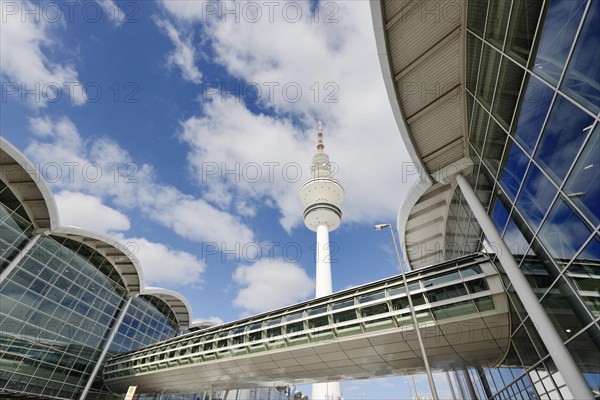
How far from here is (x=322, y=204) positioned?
57500 mm

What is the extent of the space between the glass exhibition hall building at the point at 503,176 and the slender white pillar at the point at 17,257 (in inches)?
3.3

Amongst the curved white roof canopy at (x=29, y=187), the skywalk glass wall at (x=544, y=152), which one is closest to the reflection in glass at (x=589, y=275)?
the skywalk glass wall at (x=544, y=152)

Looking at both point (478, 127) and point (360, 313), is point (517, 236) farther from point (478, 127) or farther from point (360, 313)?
point (360, 313)

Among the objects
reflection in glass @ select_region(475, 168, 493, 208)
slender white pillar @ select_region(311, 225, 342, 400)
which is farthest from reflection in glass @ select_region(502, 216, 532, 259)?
slender white pillar @ select_region(311, 225, 342, 400)

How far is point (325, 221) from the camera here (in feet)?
186

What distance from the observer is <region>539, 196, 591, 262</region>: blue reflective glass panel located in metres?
7.28

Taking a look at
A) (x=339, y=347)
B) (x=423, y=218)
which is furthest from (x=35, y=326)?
(x=423, y=218)

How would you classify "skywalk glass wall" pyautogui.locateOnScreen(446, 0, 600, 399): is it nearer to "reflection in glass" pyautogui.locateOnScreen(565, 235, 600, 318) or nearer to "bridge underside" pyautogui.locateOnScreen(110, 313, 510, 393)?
"reflection in glass" pyautogui.locateOnScreen(565, 235, 600, 318)

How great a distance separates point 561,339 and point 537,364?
11.6ft

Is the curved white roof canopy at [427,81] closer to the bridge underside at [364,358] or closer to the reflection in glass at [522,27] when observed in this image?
the reflection in glass at [522,27]

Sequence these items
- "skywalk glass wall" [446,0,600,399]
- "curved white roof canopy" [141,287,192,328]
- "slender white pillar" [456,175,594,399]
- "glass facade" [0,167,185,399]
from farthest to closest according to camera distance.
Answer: "curved white roof canopy" [141,287,192,328], "glass facade" [0,167,185,399], "slender white pillar" [456,175,594,399], "skywalk glass wall" [446,0,600,399]

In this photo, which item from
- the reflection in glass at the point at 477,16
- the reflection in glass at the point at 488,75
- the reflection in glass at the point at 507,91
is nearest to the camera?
the reflection in glass at the point at 507,91

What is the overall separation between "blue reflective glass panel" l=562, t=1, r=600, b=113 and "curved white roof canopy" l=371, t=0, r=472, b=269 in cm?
521

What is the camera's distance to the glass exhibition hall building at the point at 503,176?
276 inches
